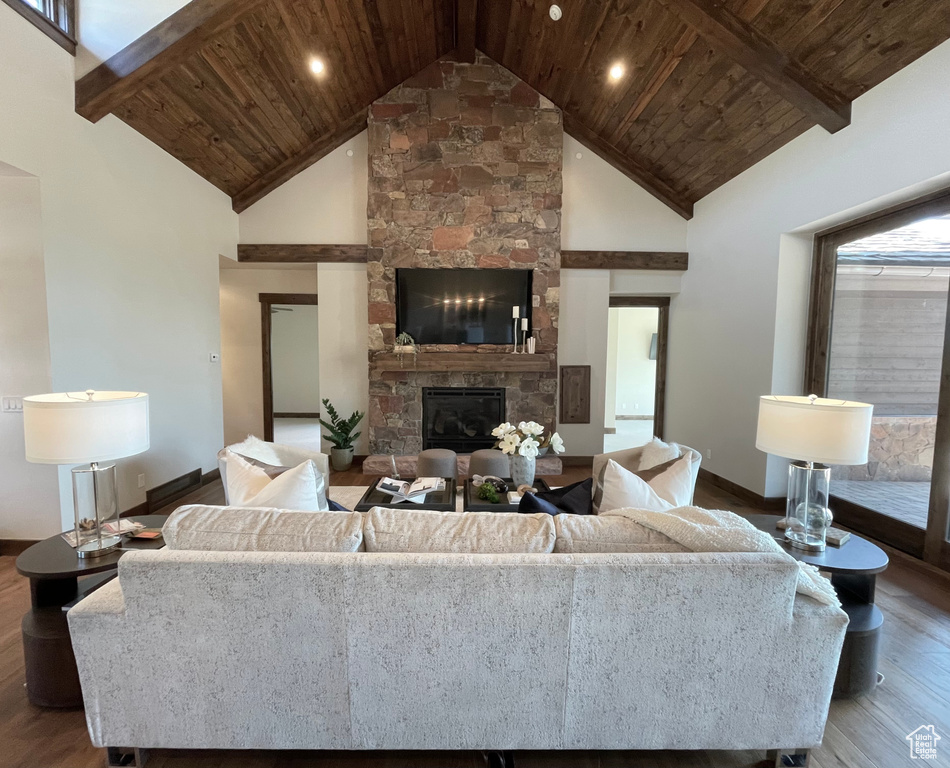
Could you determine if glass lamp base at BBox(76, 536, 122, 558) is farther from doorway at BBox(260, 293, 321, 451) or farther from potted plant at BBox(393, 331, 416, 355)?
doorway at BBox(260, 293, 321, 451)

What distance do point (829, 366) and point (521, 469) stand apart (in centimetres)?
292

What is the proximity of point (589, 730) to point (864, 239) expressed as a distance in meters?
4.07

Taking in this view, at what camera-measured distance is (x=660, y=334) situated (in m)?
6.07

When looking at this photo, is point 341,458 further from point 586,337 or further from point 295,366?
point 295,366

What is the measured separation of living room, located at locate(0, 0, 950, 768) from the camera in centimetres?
148

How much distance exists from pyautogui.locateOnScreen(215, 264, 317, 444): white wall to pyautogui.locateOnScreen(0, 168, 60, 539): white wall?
320cm

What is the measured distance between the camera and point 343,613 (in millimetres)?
1397

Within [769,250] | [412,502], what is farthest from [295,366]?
[769,250]

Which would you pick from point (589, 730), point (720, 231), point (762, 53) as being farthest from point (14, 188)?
point (720, 231)

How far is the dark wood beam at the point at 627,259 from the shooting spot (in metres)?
5.61

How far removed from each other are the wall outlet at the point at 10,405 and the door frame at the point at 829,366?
594cm

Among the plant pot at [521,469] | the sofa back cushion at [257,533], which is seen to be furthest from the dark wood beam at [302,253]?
the sofa back cushion at [257,533]

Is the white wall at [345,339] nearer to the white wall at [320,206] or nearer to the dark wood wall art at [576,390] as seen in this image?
the white wall at [320,206]

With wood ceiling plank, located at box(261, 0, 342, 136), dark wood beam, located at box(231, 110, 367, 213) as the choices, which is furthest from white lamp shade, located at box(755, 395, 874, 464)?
dark wood beam, located at box(231, 110, 367, 213)
